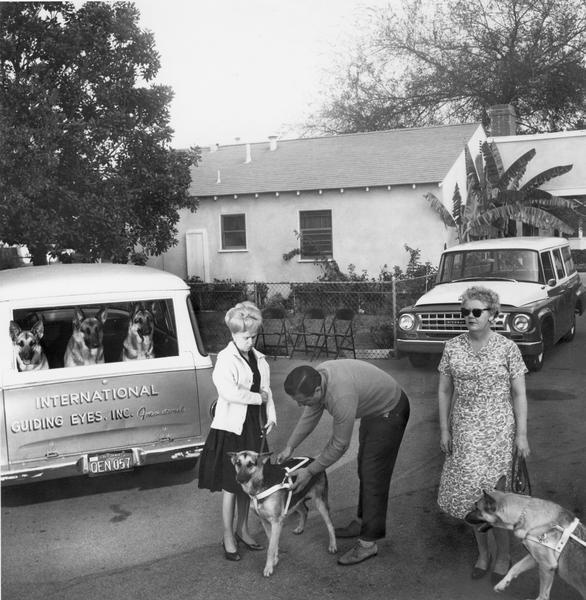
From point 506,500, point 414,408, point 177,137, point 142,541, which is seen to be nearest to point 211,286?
point 414,408

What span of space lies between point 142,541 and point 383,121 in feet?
29.7

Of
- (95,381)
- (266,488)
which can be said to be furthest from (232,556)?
(95,381)

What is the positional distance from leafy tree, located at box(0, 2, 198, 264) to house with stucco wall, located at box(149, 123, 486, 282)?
29.6ft

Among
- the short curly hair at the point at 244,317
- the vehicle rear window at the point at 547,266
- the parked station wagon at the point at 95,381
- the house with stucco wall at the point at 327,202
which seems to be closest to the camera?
the short curly hair at the point at 244,317

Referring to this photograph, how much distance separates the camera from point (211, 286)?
12.7m

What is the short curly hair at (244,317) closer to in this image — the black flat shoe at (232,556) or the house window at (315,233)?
the black flat shoe at (232,556)

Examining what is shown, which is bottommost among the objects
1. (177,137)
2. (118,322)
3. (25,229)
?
(118,322)

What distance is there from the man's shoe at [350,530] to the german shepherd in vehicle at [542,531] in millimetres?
1172

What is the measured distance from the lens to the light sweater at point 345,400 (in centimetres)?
389

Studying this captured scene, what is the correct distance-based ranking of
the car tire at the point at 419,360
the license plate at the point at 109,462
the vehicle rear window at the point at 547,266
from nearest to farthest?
the license plate at the point at 109,462 → the car tire at the point at 419,360 → the vehicle rear window at the point at 547,266

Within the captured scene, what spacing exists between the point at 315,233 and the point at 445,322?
777 centimetres

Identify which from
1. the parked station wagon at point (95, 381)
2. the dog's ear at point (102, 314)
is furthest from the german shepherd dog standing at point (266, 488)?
the dog's ear at point (102, 314)

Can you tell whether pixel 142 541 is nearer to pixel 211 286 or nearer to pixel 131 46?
pixel 131 46

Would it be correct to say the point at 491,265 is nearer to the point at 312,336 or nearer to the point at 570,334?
the point at 570,334
